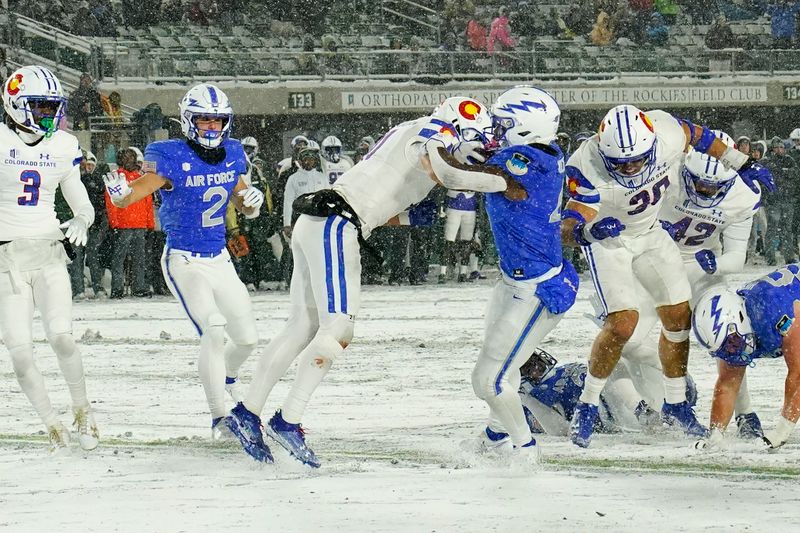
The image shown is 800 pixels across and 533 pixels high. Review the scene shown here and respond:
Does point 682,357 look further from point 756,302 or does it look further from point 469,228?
point 469,228

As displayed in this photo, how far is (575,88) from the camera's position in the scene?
2341 cm

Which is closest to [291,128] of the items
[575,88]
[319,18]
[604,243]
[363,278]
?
[319,18]

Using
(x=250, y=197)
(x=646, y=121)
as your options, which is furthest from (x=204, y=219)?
(x=646, y=121)

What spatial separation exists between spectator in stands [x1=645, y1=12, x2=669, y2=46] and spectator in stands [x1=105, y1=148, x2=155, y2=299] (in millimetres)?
12570

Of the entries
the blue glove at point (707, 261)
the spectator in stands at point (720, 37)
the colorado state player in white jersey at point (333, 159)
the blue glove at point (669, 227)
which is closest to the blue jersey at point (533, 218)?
the blue glove at point (669, 227)

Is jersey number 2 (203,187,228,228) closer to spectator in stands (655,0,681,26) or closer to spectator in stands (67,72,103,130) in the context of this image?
spectator in stands (67,72,103,130)

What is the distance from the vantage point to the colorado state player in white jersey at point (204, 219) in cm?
739

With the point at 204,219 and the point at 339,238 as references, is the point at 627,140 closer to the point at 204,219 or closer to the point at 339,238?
the point at 339,238

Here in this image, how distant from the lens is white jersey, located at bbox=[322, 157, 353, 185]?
16375mm

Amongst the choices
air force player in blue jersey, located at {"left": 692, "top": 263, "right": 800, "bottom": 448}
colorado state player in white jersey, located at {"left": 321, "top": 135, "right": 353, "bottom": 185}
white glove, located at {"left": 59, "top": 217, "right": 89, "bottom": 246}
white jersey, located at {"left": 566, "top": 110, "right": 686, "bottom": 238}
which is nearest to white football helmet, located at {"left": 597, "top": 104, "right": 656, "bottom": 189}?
white jersey, located at {"left": 566, "top": 110, "right": 686, "bottom": 238}

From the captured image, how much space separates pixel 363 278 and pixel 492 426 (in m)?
10.3

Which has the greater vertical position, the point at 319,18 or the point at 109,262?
the point at 319,18

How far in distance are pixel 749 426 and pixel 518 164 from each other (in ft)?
6.79

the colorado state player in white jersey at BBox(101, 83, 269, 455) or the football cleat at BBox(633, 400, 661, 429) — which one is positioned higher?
the colorado state player in white jersey at BBox(101, 83, 269, 455)
